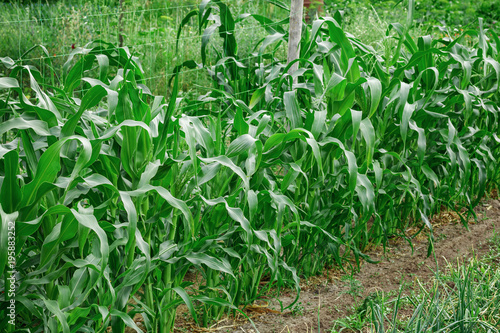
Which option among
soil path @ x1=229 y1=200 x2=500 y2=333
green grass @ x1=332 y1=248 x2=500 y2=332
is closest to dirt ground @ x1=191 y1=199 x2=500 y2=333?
soil path @ x1=229 y1=200 x2=500 y2=333

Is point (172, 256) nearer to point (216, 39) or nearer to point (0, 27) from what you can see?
point (216, 39)

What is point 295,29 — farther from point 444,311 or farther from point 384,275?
point 444,311

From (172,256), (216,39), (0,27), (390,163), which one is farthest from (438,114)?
(0,27)

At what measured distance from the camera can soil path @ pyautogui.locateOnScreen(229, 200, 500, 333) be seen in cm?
213

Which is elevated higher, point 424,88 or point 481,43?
point 481,43

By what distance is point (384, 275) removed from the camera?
2611 millimetres

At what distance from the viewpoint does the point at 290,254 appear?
7.44 feet

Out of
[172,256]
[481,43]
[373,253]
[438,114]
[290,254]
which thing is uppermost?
[481,43]

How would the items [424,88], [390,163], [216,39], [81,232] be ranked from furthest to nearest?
[216,39] < [424,88] < [390,163] < [81,232]

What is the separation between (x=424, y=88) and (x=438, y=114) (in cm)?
41

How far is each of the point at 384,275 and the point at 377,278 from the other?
53mm

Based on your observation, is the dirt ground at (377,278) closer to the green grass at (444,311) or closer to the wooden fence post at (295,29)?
the green grass at (444,311)

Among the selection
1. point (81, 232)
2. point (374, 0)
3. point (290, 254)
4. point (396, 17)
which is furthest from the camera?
point (374, 0)

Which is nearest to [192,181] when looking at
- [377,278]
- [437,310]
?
[437,310]
